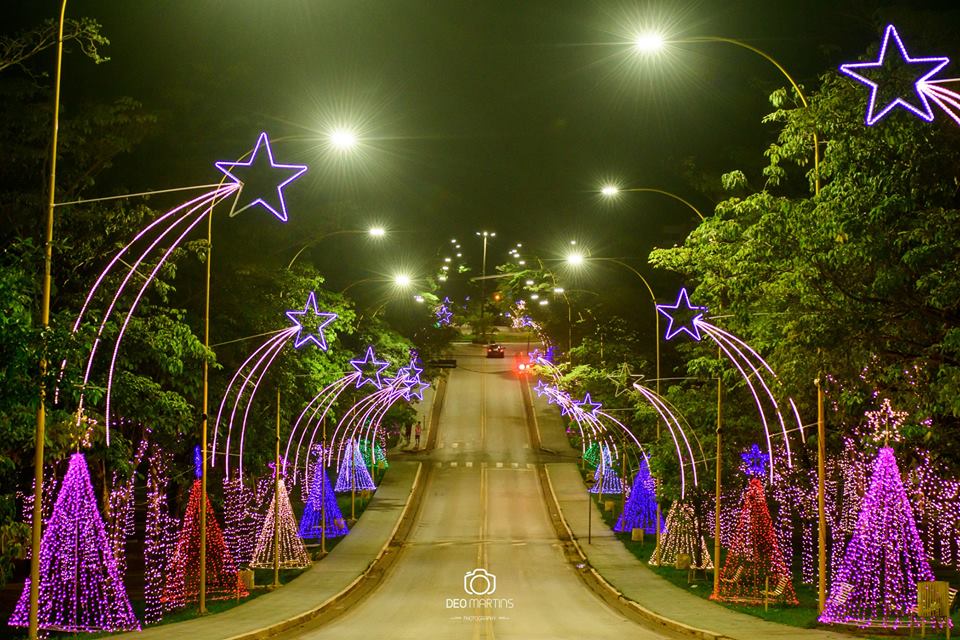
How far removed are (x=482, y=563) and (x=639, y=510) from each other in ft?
38.6

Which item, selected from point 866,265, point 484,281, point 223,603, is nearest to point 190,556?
point 223,603

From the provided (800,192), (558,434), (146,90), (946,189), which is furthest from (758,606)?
(558,434)

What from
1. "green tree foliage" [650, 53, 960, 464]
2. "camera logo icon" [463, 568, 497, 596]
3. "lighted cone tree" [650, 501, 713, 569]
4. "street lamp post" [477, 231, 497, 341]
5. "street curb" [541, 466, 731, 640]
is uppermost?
"street lamp post" [477, 231, 497, 341]

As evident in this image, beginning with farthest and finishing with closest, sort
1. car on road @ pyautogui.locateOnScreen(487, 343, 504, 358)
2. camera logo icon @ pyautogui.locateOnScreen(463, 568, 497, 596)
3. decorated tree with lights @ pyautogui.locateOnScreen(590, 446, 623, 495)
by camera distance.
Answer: car on road @ pyautogui.locateOnScreen(487, 343, 504, 358) < decorated tree with lights @ pyautogui.locateOnScreen(590, 446, 623, 495) < camera logo icon @ pyautogui.locateOnScreen(463, 568, 497, 596)

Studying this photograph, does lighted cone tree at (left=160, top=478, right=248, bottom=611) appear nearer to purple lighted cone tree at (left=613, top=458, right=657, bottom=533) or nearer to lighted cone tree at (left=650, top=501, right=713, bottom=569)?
lighted cone tree at (left=650, top=501, right=713, bottom=569)

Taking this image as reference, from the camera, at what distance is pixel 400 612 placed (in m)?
29.6

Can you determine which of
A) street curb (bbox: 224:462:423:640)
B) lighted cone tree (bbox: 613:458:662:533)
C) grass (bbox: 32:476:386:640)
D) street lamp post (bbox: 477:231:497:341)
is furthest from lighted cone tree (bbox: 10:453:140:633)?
street lamp post (bbox: 477:231:497:341)

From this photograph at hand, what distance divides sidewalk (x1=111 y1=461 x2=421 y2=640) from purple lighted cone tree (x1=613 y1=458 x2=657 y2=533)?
440 inches

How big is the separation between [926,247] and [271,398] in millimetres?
26778

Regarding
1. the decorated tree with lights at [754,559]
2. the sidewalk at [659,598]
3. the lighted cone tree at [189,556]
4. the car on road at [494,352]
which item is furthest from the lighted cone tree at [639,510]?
the car on road at [494,352]

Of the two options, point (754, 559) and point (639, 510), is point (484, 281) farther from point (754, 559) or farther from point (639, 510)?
point (754, 559)

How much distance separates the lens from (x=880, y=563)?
76.2 feet

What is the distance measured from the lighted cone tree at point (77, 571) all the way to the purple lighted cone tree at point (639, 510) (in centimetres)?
2929

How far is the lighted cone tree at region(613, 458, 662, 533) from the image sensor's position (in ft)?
161
